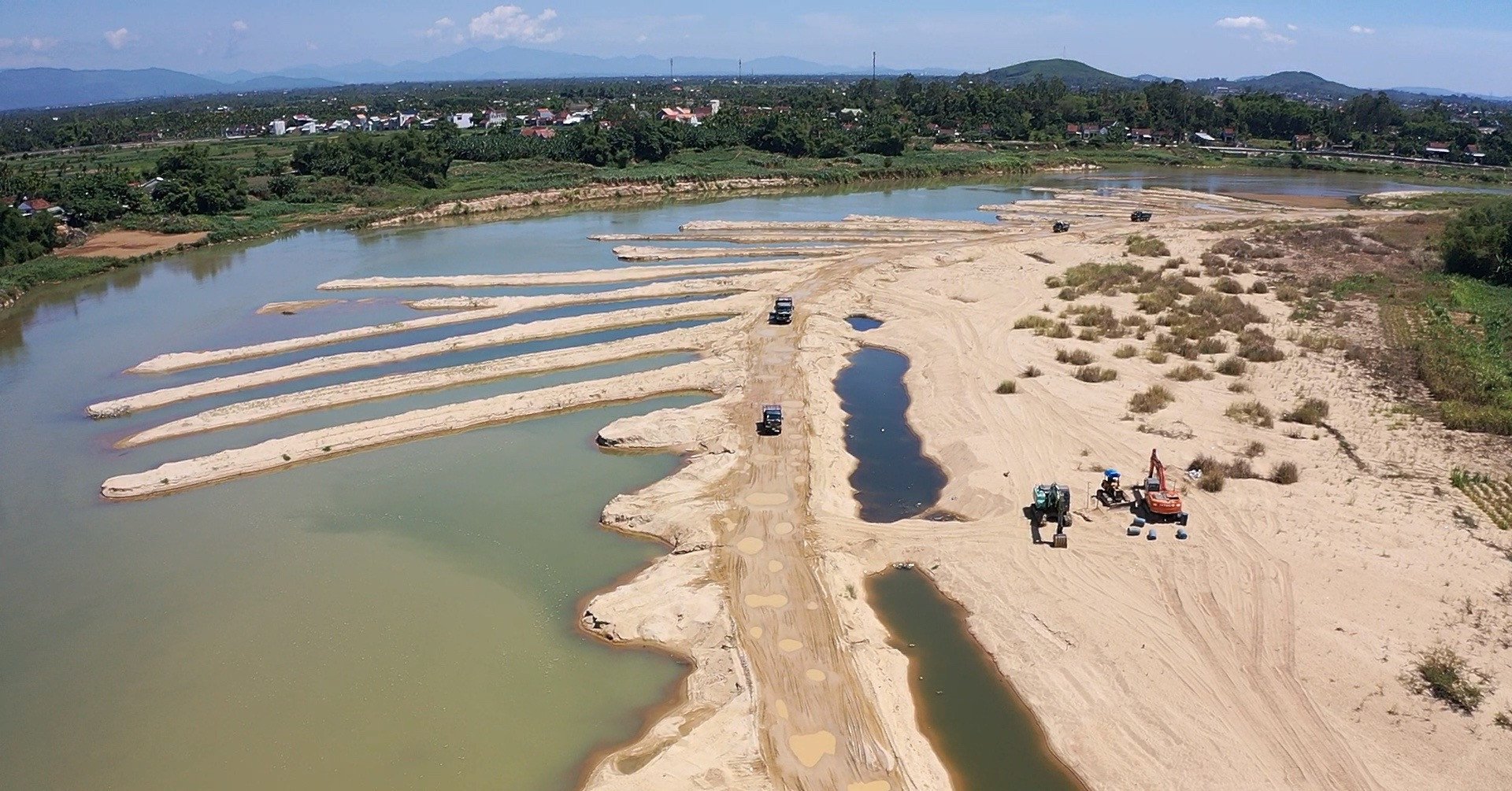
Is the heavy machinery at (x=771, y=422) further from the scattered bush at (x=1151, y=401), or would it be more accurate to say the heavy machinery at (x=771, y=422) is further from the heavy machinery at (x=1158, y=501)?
the scattered bush at (x=1151, y=401)

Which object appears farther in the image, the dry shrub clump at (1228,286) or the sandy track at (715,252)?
the sandy track at (715,252)

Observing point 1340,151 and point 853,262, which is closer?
point 853,262

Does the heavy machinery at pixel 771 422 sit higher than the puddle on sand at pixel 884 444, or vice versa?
the heavy machinery at pixel 771 422

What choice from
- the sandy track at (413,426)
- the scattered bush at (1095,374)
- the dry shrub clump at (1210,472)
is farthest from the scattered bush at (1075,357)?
the sandy track at (413,426)

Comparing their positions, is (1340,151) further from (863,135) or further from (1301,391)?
(1301,391)

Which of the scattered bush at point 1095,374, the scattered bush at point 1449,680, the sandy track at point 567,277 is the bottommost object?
the scattered bush at point 1449,680

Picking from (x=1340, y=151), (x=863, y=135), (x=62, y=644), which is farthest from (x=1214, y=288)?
(x=1340, y=151)

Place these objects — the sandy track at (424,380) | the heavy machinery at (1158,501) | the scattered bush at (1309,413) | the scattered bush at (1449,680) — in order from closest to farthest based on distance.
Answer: the scattered bush at (1449,680) < the heavy machinery at (1158,501) < the scattered bush at (1309,413) < the sandy track at (424,380)
